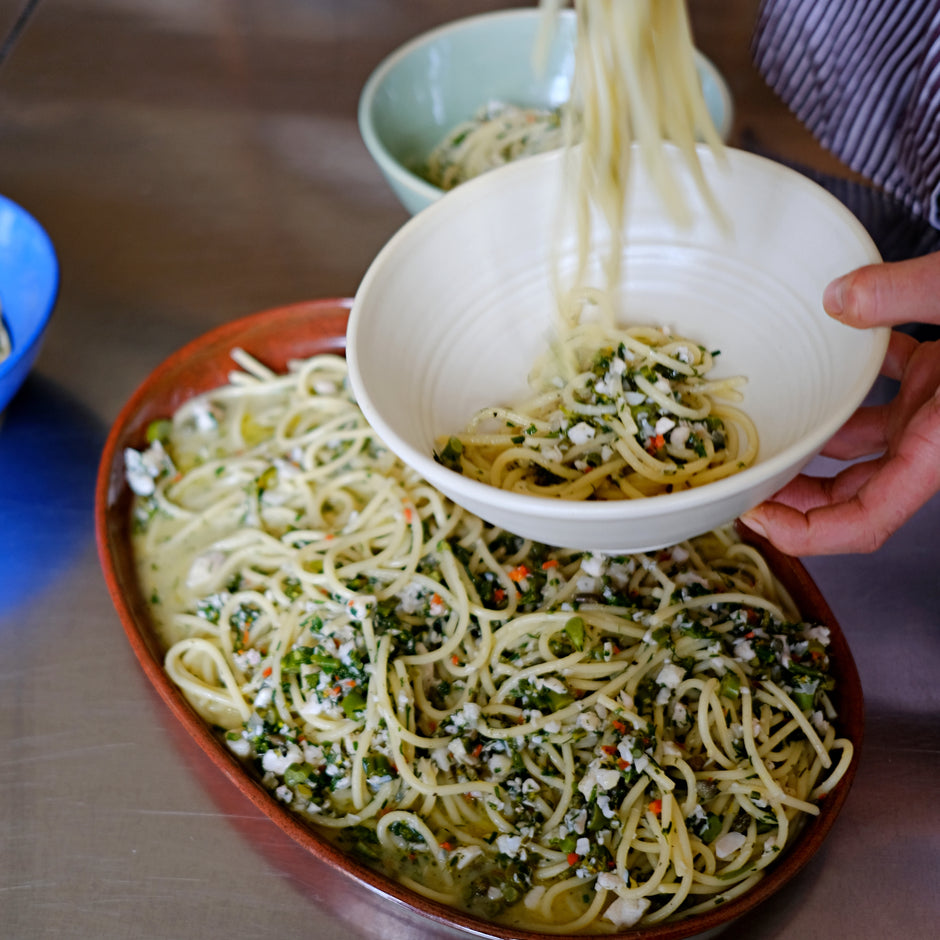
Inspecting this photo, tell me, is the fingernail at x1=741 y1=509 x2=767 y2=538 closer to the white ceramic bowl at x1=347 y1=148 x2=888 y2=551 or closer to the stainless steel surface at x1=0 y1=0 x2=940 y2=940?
the white ceramic bowl at x1=347 y1=148 x2=888 y2=551

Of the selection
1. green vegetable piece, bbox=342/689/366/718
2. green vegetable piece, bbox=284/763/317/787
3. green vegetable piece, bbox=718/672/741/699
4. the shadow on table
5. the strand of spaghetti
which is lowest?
the shadow on table

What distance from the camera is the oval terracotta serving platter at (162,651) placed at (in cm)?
108

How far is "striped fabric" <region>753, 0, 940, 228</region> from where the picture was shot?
1726 mm

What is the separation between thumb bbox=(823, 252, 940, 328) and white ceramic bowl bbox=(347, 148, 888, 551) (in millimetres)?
33

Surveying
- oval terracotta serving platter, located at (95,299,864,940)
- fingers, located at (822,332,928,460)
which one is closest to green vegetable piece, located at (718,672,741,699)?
oval terracotta serving platter, located at (95,299,864,940)

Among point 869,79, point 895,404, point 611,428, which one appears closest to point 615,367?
point 611,428

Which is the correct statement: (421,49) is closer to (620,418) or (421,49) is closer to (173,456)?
(173,456)

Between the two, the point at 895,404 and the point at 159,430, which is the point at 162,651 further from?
the point at 895,404

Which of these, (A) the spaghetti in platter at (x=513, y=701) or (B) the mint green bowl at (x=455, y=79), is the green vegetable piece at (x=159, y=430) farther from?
(B) the mint green bowl at (x=455, y=79)

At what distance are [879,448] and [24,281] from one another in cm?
162

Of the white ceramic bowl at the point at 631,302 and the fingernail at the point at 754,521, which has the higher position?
the white ceramic bowl at the point at 631,302

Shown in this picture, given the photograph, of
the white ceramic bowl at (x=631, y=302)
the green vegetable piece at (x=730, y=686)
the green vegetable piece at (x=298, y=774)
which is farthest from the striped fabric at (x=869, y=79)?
the green vegetable piece at (x=298, y=774)

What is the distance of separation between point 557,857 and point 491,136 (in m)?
1.45

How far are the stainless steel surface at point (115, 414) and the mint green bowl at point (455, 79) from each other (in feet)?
0.89
